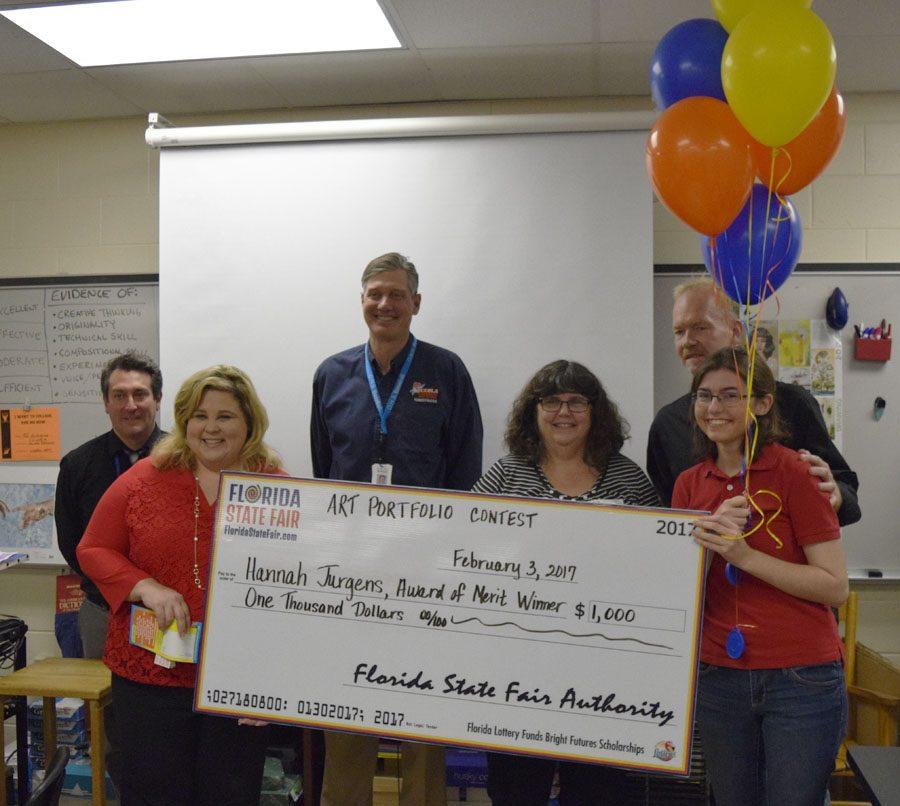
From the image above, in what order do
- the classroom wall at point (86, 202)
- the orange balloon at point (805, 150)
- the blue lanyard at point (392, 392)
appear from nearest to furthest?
1. the orange balloon at point (805, 150)
2. the blue lanyard at point (392, 392)
3. the classroom wall at point (86, 202)

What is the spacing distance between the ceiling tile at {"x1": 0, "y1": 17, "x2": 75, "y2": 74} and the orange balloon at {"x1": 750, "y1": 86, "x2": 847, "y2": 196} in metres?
2.59

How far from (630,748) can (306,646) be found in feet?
2.54

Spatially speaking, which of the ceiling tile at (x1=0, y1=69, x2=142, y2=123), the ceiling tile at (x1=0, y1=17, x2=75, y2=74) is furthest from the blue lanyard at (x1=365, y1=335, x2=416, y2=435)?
the ceiling tile at (x1=0, y1=69, x2=142, y2=123)

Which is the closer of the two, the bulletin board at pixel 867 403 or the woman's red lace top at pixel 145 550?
the woman's red lace top at pixel 145 550

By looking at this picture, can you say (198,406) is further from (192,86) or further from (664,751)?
(192,86)

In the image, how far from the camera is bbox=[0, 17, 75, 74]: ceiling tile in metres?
2.85

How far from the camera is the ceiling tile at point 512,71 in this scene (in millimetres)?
2998

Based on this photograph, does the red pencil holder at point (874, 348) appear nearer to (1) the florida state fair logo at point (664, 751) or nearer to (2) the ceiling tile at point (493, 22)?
(2) the ceiling tile at point (493, 22)

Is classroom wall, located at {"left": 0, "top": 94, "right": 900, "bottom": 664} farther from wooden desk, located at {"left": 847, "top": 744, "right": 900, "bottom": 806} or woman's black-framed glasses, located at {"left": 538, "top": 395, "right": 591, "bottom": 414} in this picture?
wooden desk, located at {"left": 847, "top": 744, "right": 900, "bottom": 806}

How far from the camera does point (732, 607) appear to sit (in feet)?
5.79

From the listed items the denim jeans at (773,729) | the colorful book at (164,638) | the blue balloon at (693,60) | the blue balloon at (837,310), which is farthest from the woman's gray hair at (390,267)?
the blue balloon at (837,310)

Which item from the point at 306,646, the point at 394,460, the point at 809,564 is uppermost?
the point at 394,460

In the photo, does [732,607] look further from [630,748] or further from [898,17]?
[898,17]

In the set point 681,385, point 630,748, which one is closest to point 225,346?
point 681,385
